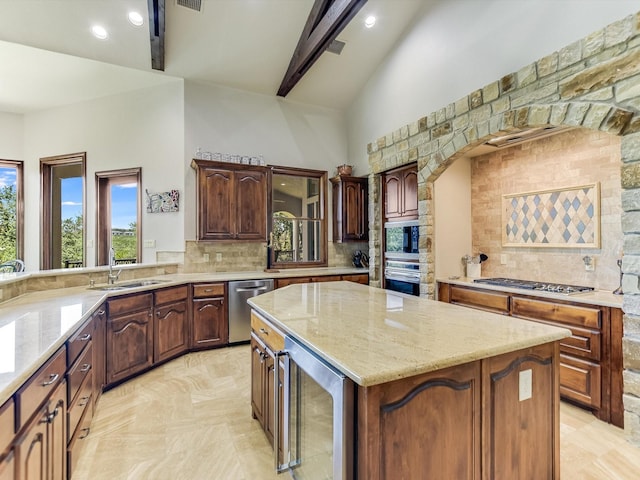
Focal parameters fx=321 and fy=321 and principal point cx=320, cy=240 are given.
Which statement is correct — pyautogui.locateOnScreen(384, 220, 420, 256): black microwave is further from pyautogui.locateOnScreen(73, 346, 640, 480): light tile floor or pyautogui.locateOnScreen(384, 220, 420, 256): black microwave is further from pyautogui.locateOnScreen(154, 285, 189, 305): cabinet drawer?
pyautogui.locateOnScreen(154, 285, 189, 305): cabinet drawer

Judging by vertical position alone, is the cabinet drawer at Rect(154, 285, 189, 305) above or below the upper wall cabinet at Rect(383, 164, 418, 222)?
below

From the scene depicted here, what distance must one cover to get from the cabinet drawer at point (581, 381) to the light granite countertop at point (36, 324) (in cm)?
348

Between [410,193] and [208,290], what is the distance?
2.82 metres

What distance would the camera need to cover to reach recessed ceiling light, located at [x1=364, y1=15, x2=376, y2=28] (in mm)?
4105

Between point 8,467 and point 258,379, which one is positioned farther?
point 258,379

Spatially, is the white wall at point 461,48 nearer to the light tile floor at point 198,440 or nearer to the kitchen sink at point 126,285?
the light tile floor at point 198,440

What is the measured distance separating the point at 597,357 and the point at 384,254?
263 cm

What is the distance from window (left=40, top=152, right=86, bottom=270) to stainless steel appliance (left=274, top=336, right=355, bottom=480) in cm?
475

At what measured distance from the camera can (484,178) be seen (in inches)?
164

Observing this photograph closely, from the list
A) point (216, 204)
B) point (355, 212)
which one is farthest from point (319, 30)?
point (355, 212)

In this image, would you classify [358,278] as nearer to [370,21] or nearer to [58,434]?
[370,21]

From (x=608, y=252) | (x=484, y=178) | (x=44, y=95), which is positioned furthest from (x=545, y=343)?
(x=44, y=95)

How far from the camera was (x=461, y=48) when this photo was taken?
136 inches

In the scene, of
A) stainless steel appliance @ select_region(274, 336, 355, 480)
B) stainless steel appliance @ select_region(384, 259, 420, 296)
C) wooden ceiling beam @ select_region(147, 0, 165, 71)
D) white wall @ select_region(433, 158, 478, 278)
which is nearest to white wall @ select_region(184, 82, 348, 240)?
wooden ceiling beam @ select_region(147, 0, 165, 71)
